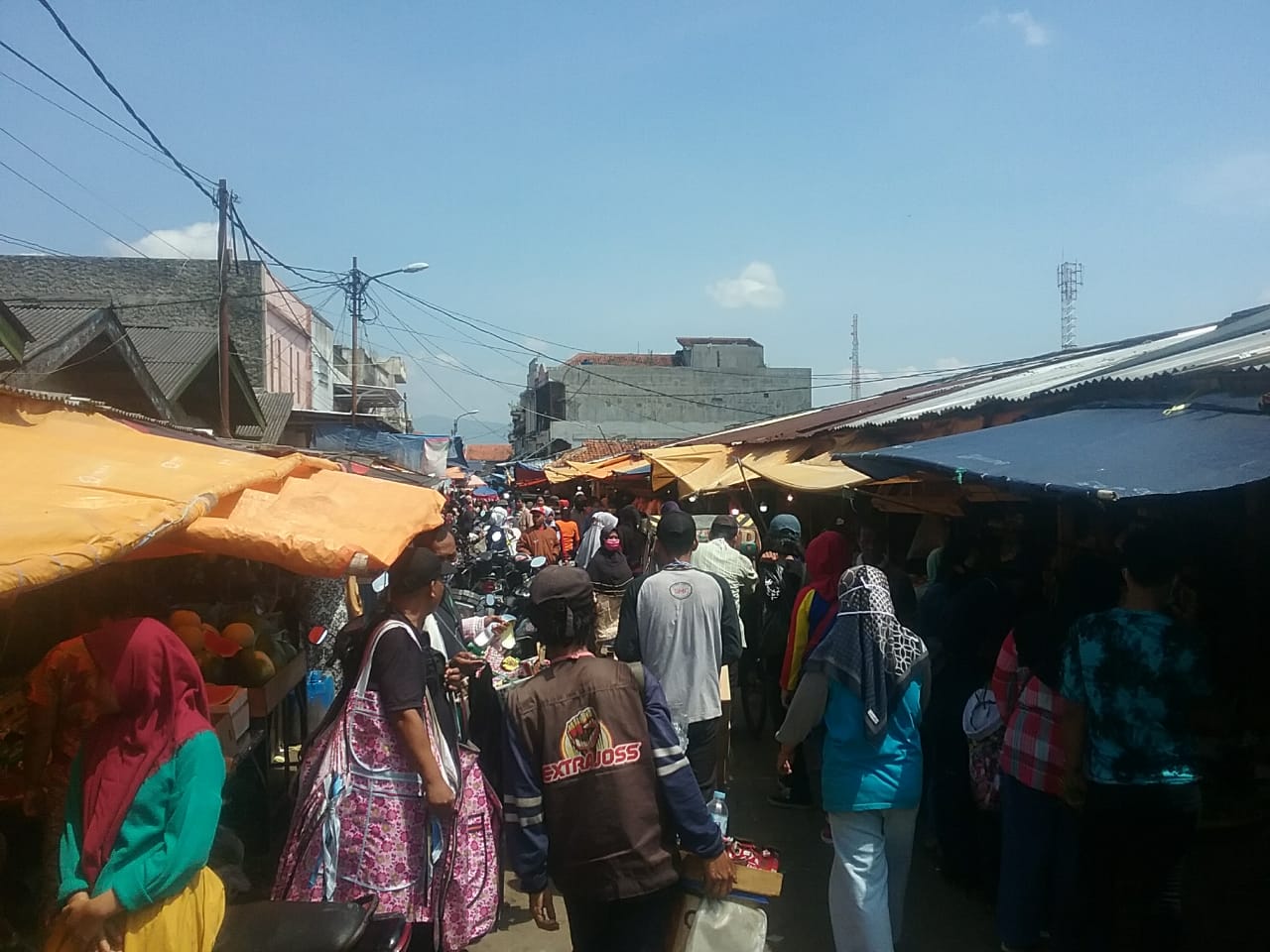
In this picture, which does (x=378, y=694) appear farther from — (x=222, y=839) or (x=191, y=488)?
(x=222, y=839)

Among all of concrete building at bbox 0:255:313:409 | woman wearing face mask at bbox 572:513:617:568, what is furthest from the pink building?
woman wearing face mask at bbox 572:513:617:568

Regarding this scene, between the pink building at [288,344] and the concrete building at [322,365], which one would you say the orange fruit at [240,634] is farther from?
the concrete building at [322,365]

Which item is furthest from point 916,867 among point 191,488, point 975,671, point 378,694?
point 191,488

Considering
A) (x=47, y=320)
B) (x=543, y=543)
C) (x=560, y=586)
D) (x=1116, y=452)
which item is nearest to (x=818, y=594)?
(x=1116, y=452)

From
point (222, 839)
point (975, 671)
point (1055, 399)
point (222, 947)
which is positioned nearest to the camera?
point (222, 947)

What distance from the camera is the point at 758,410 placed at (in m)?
52.0

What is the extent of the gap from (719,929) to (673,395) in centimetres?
4897

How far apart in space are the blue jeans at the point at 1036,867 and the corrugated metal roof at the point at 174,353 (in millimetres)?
11866

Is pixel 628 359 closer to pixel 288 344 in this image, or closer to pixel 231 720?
pixel 288 344

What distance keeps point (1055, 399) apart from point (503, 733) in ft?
12.2

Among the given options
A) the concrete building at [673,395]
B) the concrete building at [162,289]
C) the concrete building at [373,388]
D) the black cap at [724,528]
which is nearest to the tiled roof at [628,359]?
the concrete building at [673,395]

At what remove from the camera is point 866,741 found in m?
3.38

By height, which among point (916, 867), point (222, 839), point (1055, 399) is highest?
point (1055, 399)

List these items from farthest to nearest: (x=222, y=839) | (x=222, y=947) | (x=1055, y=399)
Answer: (x=1055, y=399) → (x=222, y=839) → (x=222, y=947)
